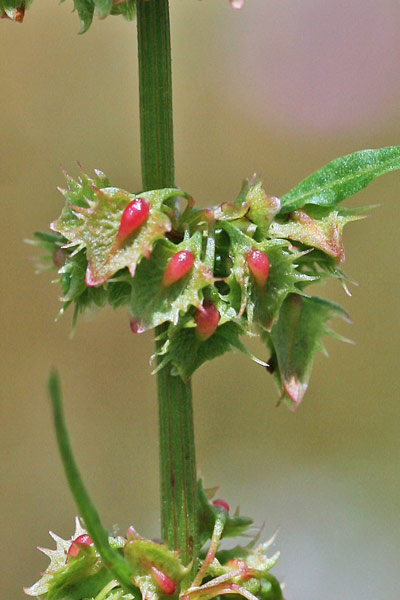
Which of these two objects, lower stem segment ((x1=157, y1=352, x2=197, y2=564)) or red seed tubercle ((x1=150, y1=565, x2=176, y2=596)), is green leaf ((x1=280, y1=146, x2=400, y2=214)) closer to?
lower stem segment ((x1=157, y1=352, x2=197, y2=564))

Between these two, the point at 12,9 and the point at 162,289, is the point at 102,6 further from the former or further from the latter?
the point at 162,289

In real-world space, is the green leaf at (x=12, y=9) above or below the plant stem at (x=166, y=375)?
above

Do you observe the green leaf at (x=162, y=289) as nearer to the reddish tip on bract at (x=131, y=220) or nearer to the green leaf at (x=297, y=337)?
the reddish tip on bract at (x=131, y=220)

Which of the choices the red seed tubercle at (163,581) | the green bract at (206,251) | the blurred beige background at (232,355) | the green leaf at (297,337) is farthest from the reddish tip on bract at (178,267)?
the blurred beige background at (232,355)

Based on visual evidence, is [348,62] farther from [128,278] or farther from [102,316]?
[128,278]

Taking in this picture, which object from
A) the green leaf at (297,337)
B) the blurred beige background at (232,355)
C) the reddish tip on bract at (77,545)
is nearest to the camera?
the reddish tip on bract at (77,545)

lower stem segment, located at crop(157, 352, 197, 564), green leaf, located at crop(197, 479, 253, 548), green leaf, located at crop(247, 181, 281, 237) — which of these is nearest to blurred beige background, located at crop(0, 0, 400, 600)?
green leaf, located at crop(197, 479, 253, 548)

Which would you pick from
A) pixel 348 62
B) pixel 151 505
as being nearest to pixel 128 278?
pixel 151 505

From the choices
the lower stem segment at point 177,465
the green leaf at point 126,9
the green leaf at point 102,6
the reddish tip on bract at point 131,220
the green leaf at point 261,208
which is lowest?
the lower stem segment at point 177,465
